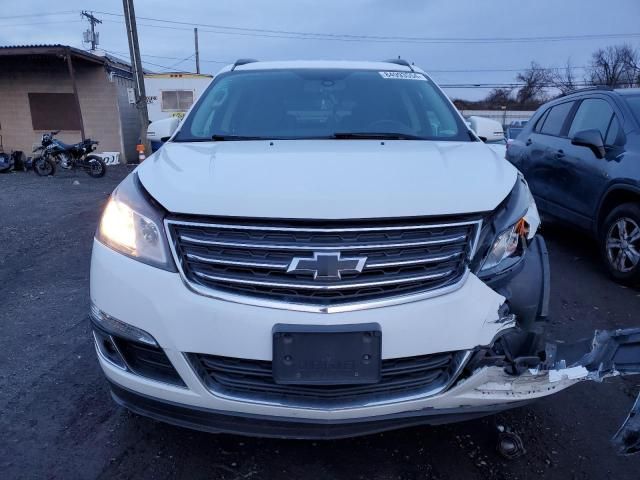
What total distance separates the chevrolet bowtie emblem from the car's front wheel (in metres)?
3.54

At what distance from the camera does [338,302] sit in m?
1.81

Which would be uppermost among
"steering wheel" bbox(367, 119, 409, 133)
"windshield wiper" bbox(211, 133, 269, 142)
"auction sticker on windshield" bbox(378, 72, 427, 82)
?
"auction sticker on windshield" bbox(378, 72, 427, 82)

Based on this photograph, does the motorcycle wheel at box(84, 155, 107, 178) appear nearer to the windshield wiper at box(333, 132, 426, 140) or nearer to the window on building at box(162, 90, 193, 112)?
→ the window on building at box(162, 90, 193, 112)

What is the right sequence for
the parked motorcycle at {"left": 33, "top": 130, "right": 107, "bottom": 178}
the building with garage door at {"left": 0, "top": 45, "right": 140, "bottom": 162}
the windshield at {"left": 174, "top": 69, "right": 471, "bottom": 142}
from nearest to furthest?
the windshield at {"left": 174, "top": 69, "right": 471, "bottom": 142}, the parked motorcycle at {"left": 33, "top": 130, "right": 107, "bottom": 178}, the building with garage door at {"left": 0, "top": 45, "right": 140, "bottom": 162}

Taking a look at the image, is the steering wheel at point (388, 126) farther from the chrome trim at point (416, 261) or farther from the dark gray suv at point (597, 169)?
the dark gray suv at point (597, 169)

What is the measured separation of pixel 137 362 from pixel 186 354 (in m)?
0.28

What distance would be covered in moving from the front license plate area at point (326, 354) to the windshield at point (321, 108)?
1.44 meters

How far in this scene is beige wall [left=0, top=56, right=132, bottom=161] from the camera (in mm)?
18062

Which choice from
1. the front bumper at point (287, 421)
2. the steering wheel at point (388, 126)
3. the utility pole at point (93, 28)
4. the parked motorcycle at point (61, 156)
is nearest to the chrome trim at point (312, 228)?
the front bumper at point (287, 421)

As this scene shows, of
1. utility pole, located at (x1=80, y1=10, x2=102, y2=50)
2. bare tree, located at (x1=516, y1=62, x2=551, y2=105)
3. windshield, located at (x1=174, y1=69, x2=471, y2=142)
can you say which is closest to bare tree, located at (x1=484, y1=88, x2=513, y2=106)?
bare tree, located at (x1=516, y1=62, x2=551, y2=105)

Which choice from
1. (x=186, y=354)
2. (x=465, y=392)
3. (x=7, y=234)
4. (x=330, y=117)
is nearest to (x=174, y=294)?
(x=186, y=354)

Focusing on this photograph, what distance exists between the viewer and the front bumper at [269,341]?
5.86 ft

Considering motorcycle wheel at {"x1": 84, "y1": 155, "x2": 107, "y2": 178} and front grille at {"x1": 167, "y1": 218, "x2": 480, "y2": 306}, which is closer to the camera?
front grille at {"x1": 167, "y1": 218, "x2": 480, "y2": 306}

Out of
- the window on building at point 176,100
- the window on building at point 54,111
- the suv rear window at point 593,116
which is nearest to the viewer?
the suv rear window at point 593,116
